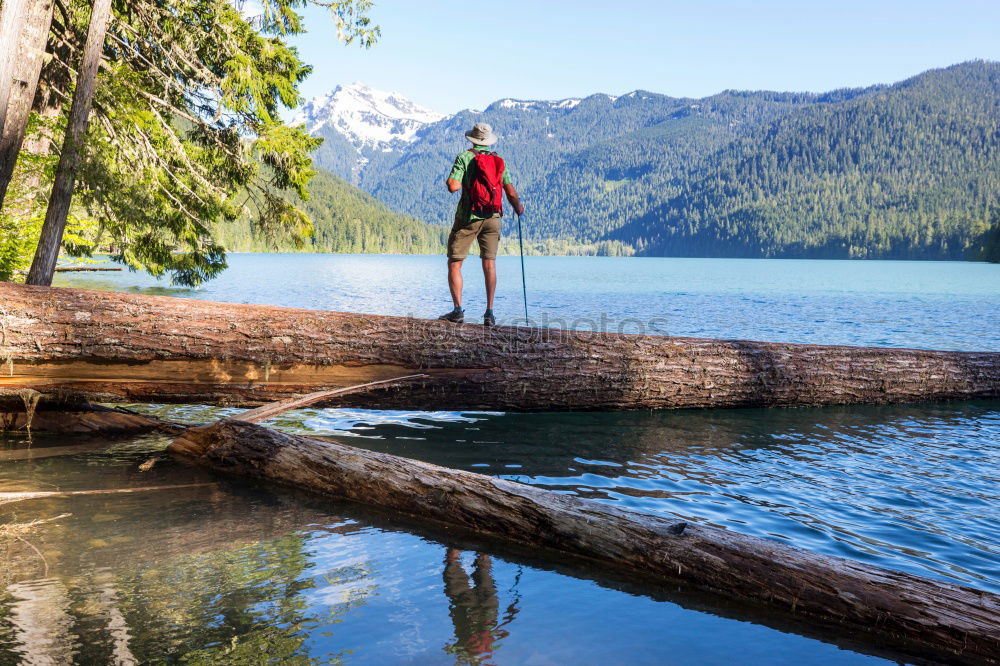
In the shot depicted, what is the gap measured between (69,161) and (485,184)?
18.0 feet

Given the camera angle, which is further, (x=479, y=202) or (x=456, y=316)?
(x=479, y=202)

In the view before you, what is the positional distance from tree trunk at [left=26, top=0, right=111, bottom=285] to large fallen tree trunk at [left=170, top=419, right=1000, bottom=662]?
16.9 ft

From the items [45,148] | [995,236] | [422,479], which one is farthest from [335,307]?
[995,236]

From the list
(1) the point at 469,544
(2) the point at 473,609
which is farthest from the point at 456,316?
(2) the point at 473,609

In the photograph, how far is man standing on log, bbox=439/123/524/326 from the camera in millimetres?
9125

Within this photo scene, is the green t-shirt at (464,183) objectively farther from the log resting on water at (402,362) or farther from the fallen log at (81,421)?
the fallen log at (81,421)

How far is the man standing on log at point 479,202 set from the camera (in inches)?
359

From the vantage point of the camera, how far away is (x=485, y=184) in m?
9.12

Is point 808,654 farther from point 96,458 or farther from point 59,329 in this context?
point 59,329

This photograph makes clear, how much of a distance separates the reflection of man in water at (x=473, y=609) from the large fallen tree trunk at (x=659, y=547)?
0.44 meters

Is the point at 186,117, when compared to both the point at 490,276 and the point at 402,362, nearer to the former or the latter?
the point at 490,276

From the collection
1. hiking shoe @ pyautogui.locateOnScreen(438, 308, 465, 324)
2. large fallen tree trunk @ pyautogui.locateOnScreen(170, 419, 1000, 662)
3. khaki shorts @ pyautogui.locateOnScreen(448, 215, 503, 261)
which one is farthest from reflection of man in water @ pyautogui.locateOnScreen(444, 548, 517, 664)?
khaki shorts @ pyautogui.locateOnScreen(448, 215, 503, 261)

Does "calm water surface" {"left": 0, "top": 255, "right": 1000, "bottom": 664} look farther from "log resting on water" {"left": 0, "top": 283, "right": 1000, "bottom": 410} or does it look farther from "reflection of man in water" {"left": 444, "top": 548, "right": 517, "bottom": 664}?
"log resting on water" {"left": 0, "top": 283, "right": 1000, "bottom": 410}

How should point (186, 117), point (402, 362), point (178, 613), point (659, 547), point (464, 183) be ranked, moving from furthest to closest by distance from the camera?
1. point (186, 117)
2. point (464, 183)
3. point (402, 362)
4. point (659, 547)
5. point (178, 613)
